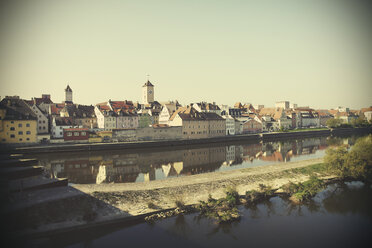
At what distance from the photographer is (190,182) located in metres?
28.3

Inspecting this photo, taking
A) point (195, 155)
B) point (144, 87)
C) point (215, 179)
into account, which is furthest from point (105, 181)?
point (144, 87)

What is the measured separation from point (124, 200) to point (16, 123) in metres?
44.1

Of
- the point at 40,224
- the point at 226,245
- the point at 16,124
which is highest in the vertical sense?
the point at 16,124

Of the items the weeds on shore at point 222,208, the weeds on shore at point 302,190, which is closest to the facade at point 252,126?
the weeds on shore at point 302,190

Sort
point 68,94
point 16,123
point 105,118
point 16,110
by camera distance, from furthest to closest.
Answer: point 68,94 < point 105,118 < point 16,110 < point 16,123

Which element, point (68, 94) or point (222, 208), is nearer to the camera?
point (222, 208)

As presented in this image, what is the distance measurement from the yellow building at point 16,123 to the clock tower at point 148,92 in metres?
75.8

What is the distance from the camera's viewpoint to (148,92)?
132 meters

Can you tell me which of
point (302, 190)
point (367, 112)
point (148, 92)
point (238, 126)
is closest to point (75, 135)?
point (302, 190)

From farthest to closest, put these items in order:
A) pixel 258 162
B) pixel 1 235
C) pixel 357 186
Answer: pixel 258 162 < pixel 357 186 < pixel 1 235

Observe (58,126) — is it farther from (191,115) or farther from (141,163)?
(191,115)

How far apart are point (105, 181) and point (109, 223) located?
14710mm

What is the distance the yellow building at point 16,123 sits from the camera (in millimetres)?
53594

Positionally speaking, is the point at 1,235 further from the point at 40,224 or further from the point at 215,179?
the point at 215,179
